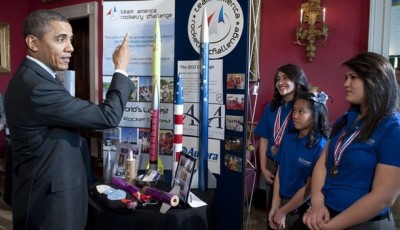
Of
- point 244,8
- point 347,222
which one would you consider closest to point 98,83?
point 244,8

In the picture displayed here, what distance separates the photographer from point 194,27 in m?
1.90

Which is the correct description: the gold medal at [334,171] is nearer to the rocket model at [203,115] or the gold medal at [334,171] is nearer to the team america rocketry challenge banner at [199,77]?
the team america rocketry challenge banner at [199,77]

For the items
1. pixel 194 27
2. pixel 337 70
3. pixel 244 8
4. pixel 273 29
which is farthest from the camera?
pixel 273 29

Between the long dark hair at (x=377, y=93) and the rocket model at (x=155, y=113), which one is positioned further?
the rocket model at (x=155, y=113)

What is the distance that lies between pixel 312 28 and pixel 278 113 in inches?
50.8

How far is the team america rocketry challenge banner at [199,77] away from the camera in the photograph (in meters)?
1.79

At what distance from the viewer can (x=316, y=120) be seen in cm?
164

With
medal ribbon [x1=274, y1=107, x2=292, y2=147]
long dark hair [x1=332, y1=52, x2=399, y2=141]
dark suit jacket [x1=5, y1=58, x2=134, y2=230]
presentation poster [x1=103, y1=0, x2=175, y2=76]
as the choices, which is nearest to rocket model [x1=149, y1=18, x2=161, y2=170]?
presentation poster [x1=103, y1=0, x2=175, y2=76]

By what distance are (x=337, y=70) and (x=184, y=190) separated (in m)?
2.12

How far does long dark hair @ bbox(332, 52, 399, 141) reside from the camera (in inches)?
44.1

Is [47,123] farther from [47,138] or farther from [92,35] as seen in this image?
[92,35]

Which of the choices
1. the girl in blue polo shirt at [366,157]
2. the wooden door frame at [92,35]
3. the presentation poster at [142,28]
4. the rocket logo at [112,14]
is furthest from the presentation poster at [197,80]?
the wooden door frame at [92,35]

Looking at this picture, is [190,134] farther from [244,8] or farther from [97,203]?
[244,8]

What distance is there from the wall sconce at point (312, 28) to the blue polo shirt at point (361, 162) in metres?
1.93
